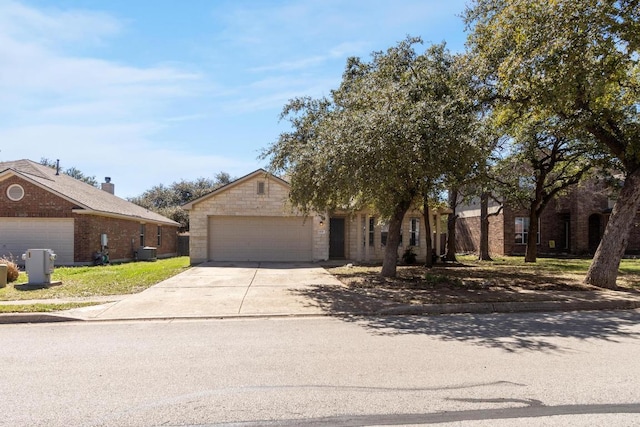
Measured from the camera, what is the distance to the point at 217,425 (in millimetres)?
3963

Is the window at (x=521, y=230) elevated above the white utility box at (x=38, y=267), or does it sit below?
above

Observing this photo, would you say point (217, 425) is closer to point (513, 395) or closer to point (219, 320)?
point (513, 395)

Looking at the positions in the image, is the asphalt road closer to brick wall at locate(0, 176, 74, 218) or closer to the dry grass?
the dry grass

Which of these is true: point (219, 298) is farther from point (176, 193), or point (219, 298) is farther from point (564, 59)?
point (176, 193)

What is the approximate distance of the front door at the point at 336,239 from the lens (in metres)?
23.5

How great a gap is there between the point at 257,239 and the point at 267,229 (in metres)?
0.69

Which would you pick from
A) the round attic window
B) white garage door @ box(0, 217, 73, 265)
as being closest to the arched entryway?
white garage door @ box(0, 217, 73, 265)

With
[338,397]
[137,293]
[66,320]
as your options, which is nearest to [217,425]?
[338,397]

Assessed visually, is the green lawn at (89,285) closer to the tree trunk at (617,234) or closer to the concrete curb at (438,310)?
the concrete curb at (438,310)

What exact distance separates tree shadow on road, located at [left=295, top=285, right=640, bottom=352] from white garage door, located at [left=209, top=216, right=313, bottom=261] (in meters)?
11.7

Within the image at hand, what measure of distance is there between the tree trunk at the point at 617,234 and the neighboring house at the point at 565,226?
17488mm

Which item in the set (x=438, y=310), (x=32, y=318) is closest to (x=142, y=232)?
(x=32, y=318)

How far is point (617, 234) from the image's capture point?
493 inches

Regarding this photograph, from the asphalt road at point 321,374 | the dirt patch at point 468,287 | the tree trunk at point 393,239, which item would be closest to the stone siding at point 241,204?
the dirt patch at point 468,287
